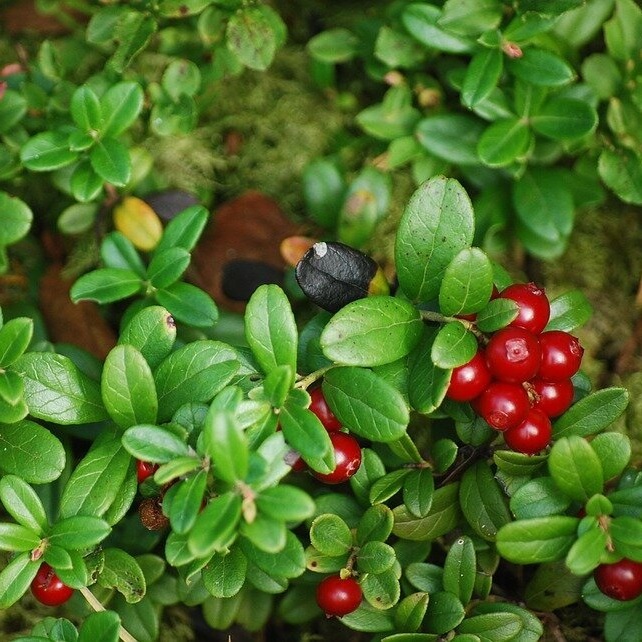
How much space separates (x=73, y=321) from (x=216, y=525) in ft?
4.93

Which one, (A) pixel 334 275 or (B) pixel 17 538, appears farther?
(A) pixel 334 275

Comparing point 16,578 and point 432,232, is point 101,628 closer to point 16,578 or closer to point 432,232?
point 16,578

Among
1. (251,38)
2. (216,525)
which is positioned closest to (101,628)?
(216,525)

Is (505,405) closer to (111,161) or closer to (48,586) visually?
(48,586)

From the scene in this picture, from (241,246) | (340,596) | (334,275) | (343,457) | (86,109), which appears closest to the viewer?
(343,457)

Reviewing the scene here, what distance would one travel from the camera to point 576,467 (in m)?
2.01

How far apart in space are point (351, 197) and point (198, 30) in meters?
0.90

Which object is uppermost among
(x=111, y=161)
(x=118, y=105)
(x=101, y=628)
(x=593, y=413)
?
(x=118, y=105)

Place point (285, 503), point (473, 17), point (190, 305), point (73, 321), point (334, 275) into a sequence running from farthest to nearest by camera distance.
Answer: point (73, 321), point (473, 17), point (190, 305), point (334, 275), point (285, 503)

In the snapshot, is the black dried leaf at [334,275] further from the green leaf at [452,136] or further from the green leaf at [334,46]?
the green leaf at [334,46]

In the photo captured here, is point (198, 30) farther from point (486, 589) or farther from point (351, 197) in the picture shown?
point (486, 589)

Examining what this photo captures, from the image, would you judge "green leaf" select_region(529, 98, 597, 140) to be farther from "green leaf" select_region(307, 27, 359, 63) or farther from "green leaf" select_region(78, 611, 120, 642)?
"green leaf" select_region(78, 611, 120, 642)

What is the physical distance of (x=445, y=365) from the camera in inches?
76.4

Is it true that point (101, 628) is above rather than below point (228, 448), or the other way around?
below
